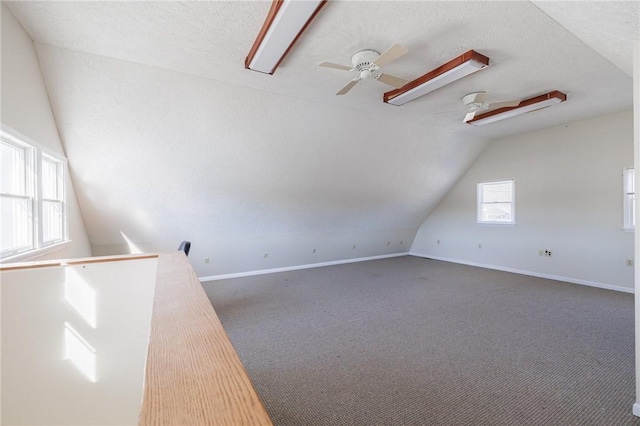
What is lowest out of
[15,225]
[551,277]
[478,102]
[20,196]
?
[551,277]

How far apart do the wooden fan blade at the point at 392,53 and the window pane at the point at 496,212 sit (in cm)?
543

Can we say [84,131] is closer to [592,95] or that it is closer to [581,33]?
[581,33]

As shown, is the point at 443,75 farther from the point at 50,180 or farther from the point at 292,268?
the point at 292,268

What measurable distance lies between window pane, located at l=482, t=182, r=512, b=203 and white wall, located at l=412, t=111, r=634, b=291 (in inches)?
8.4

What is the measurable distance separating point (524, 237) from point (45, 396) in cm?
753

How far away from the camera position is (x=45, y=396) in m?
1.95

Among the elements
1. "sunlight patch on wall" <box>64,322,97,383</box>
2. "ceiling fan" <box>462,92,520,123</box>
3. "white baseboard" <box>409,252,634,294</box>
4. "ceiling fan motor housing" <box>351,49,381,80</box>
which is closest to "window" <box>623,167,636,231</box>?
"white baseboard" <box>409,252,634,294</box>

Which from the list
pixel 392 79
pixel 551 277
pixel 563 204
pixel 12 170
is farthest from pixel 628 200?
pixel 12 170

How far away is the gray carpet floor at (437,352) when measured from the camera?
6.57 feet

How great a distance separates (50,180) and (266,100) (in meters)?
2.69

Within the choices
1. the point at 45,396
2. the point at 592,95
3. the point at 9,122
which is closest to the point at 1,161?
the point at 9,122

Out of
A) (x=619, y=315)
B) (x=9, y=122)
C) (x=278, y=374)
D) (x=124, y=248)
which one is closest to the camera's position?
(x=9, y=122)

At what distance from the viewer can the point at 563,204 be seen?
17.6 feet

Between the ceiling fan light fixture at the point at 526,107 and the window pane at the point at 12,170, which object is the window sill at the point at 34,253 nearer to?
the window pane at the point at 12,170
